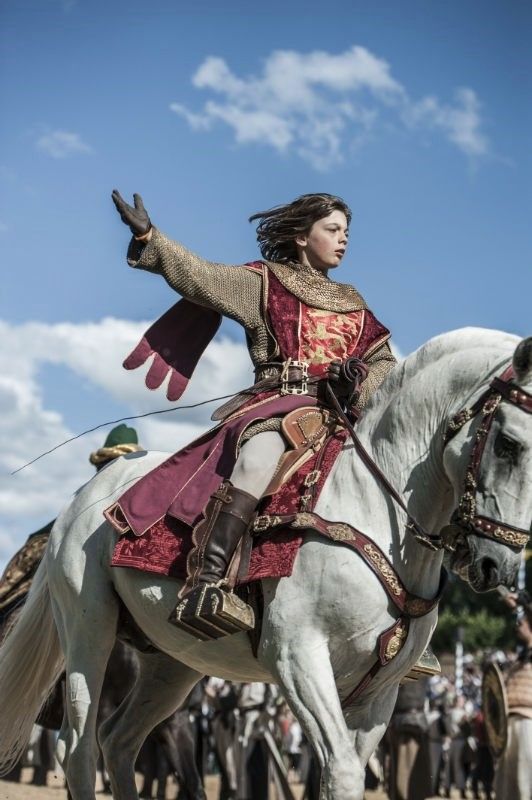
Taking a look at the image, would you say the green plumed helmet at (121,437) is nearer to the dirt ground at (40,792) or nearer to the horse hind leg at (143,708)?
the dirt ground at (40,792)

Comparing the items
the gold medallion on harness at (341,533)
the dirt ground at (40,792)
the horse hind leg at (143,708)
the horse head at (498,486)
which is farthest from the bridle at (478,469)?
the dirt ground at (40,792)

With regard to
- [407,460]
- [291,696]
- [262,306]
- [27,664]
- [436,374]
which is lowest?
[291,696]

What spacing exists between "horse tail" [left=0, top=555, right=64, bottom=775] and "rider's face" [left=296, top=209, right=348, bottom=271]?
8.45 feet

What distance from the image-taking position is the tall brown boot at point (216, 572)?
5.44m

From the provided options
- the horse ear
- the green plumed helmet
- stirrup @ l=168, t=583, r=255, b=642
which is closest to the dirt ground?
the green plumed helmet

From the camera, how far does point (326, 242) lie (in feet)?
22.2

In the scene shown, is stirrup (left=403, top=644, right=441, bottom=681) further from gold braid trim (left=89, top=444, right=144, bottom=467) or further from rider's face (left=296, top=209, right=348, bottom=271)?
gold braid trim (left=89, top=444, right=144, bottom=467)

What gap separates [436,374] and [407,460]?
43cm

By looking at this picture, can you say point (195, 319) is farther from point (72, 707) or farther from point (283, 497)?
point (72, 707)

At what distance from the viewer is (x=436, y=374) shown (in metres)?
5.54

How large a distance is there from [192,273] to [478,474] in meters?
2.15

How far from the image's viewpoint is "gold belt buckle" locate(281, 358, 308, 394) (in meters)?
6.27

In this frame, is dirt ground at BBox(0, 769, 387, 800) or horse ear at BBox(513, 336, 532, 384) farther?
dirt ground at BBox(0, 769, 387, 800)

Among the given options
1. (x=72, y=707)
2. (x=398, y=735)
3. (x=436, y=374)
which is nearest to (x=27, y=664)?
(x=72, y=707)
